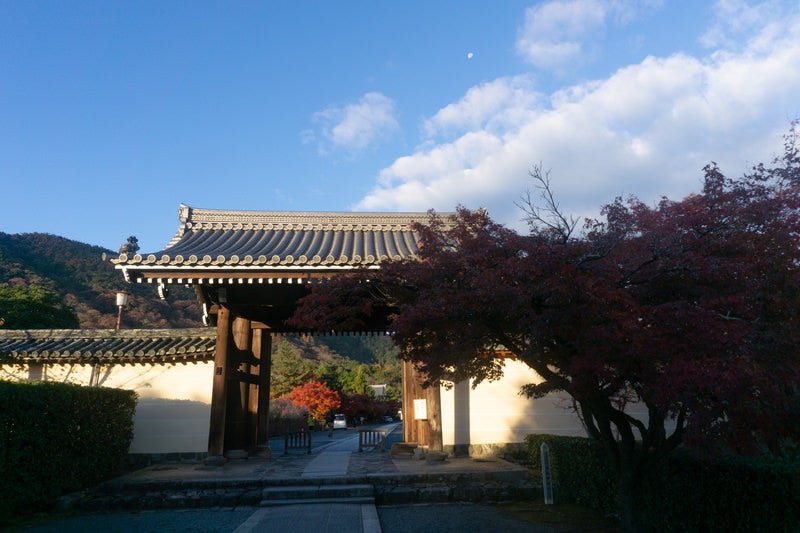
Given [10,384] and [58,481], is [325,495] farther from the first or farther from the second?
[10,384]

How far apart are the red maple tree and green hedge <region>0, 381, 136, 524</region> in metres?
23.6

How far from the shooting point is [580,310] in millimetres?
4516

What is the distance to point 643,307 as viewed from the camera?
14.5ft

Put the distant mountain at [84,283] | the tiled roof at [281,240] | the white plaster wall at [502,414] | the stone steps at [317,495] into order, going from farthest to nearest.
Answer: the distant mountain at [84,283], the white plaster wall at [502,414], the tiled roof at [281,240], the stone steps at [317,495]

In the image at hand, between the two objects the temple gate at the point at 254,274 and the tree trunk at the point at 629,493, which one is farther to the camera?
the temple gate at the point at 254,274

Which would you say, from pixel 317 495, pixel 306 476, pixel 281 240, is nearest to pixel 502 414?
pixel 306 476

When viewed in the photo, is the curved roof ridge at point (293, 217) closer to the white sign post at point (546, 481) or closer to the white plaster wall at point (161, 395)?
the white plaster wall at point (161, 395)

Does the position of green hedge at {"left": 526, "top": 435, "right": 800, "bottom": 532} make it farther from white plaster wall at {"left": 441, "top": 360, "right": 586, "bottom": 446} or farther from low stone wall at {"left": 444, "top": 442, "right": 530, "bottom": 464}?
white plaster wall at {"left": 441, "top": 360, "right": 586, "bottom": 446}

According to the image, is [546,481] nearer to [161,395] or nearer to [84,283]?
[161,395]

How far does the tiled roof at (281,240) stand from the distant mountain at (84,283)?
26.4 metres

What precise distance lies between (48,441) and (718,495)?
29.2 feet

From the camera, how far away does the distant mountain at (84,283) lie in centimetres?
4049

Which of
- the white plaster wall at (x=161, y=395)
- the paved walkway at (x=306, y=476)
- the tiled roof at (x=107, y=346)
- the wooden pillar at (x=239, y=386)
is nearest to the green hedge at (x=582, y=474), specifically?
the paved walkway at (x=306, y=476)

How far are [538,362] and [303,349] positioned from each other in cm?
7014
